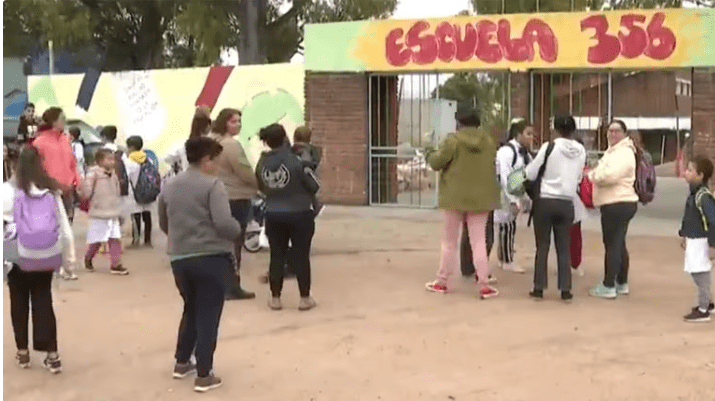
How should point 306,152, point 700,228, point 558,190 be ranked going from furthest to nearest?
point 306,152
point 558,190
point 700,228

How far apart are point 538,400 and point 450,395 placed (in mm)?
517

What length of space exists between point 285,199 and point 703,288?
343 centimetres

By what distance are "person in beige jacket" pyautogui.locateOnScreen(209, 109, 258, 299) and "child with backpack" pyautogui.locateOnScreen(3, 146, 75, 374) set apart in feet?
8.00

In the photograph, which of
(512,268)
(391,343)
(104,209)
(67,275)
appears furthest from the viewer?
(512,268)

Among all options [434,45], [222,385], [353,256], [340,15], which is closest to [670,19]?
[434,45]

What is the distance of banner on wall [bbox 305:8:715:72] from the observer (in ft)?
47.7

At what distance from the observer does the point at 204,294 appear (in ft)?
19.3

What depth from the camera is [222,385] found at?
19.9 ft

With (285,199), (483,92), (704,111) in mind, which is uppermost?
(483,92)

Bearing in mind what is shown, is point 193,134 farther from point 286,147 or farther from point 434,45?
point 434,45

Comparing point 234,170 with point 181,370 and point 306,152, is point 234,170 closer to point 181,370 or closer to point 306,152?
point 306,152

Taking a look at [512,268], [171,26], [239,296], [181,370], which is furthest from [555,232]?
[171,26]

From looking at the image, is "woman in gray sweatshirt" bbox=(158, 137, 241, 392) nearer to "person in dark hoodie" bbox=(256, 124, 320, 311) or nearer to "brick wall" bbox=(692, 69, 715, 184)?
"person in dark hoodie" bbox=(256, 124, 320, 311)

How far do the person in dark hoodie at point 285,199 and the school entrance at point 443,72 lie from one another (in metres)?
6.61
